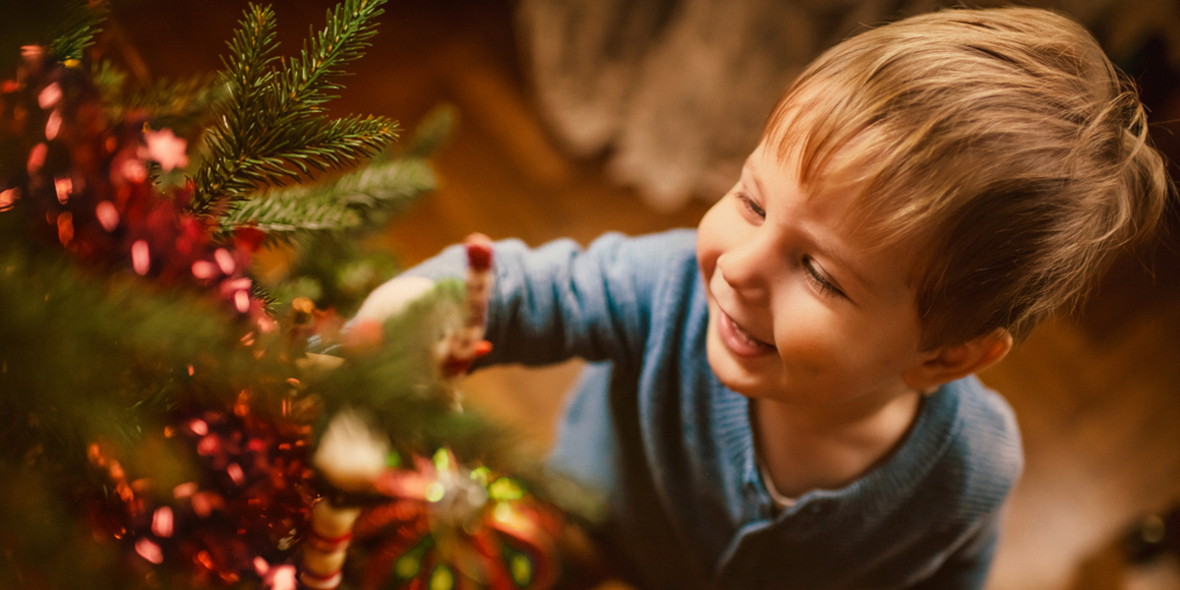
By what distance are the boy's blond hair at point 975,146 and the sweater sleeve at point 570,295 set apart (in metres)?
0.20

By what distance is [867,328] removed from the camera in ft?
1.44

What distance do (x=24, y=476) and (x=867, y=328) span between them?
1.38ft

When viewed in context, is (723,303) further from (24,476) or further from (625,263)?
(24,476)

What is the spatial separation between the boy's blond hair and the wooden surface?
0.72 meters

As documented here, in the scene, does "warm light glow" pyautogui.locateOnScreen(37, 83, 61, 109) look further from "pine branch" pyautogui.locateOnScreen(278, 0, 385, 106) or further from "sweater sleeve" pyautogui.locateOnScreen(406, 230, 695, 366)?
"sweater sleeve" pyautogui.locateOnScreen(406, 230, 695, 366)

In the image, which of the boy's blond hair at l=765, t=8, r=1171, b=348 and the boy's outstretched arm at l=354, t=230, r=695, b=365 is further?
the boy's outstretched arm at l=354, t=230, r=695, b=365

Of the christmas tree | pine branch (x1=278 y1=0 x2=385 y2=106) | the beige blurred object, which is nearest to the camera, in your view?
the christmas tree

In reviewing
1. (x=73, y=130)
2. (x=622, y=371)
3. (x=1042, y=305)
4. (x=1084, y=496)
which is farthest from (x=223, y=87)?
(x=1084, y=496)

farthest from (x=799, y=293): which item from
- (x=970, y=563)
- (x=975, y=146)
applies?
(x=970, y=563)

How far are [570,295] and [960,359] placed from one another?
0.95 ft

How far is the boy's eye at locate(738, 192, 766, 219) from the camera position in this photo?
0.45 metres

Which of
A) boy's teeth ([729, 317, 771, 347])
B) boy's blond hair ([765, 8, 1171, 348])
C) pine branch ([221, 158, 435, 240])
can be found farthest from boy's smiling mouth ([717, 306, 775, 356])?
pine branch ([221, 158, 435, 240])

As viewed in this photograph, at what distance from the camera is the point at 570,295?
56 centimetres

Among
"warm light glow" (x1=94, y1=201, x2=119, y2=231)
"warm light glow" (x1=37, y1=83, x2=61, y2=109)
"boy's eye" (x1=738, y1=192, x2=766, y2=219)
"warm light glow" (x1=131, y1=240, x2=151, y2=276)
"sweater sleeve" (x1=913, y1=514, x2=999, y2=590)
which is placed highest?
"warm light glow" (x1=37, y1=83, x2=61, y2=109)
